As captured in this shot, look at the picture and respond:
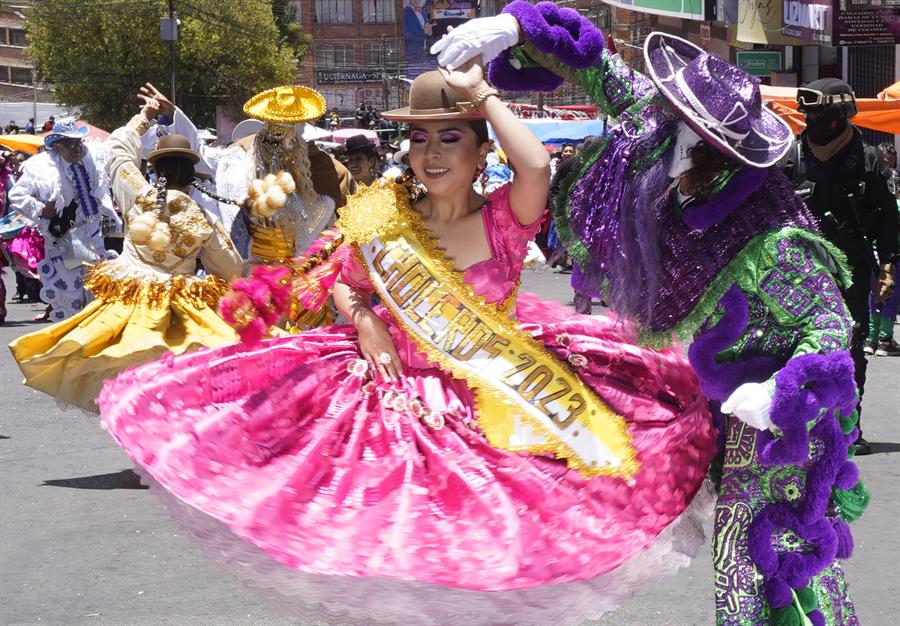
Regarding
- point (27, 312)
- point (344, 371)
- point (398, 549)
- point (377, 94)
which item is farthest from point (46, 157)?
point (377, 94)

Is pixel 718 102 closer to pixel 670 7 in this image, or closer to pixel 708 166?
pixel 708 166

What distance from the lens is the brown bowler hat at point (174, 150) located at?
7.26 m

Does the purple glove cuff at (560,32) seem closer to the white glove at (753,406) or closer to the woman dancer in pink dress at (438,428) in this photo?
the woman dancer in pink dress at (438,428)

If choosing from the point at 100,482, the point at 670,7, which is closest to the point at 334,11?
the point at 670,7

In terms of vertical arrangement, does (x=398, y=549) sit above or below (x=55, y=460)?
above

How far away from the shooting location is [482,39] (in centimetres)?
352

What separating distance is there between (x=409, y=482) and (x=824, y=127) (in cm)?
391

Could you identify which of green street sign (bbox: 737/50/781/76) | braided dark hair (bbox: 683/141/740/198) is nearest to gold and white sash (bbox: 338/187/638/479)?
braided dark hair (bbox: 683/141/740/198)

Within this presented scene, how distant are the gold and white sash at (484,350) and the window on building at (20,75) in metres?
107

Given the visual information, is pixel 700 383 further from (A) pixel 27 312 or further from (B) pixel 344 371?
(A) pixel 27 312

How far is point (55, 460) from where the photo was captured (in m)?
7.96

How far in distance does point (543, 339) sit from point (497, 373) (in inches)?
8.5

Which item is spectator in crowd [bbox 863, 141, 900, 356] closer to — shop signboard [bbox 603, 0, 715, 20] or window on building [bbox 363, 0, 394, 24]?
shop signboard [bbox 603, 0, 715, 20]

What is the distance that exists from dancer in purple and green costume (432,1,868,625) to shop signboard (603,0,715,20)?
22.8m
